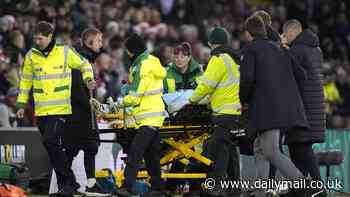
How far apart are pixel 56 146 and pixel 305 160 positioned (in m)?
3.08

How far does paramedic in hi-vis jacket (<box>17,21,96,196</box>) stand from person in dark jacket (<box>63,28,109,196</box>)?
1.23 feet

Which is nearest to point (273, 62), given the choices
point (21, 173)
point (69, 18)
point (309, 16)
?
point (21, 173)

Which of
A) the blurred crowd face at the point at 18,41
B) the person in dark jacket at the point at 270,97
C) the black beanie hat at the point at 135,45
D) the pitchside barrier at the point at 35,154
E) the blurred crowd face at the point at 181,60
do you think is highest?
the blurred crowd face at the point at 18,41

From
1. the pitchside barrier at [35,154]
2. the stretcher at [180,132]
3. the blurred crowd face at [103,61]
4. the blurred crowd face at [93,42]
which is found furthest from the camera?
the blurred crowd face at [103,61]

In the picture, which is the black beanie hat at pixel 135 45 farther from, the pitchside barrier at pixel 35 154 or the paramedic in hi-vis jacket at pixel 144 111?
the pitchside barrier at pixel 35 154

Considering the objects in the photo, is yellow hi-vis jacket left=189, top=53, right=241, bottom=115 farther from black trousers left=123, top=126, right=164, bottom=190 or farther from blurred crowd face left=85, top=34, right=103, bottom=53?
blurred crowd face left=85, top=34, right=103, bottom=53

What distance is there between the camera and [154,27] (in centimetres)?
2452

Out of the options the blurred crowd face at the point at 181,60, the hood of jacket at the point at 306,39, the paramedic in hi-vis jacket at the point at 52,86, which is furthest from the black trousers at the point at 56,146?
the hood of jacket at the point at 306,39

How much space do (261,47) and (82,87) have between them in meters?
2.72

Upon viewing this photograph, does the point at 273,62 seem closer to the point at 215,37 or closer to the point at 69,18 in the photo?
the point at 215,37

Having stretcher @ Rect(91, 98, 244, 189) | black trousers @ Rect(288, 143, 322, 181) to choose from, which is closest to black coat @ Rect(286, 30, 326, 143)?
black trousers @ Rect(288, 143, 322, 181)

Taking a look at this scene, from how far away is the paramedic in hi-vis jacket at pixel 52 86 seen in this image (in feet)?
48.0

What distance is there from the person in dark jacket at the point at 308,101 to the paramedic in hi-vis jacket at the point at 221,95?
0.81 metres

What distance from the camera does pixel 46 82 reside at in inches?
580
